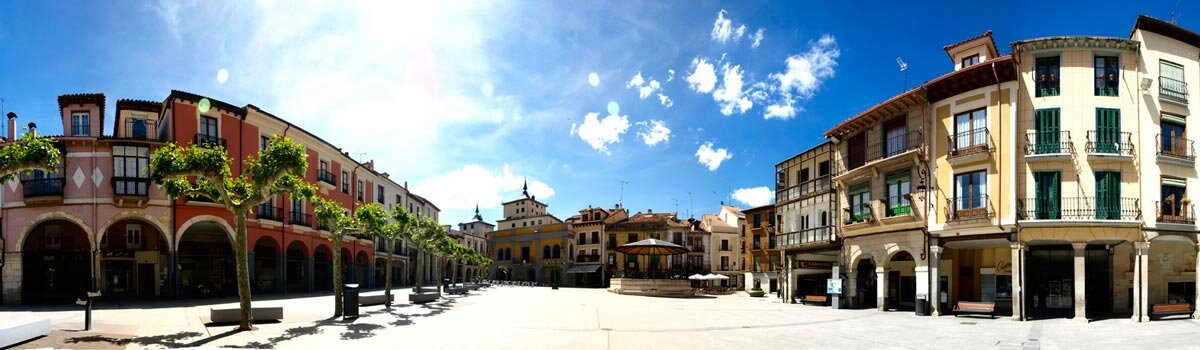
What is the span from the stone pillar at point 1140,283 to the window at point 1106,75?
606 cm

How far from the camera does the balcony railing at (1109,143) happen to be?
22.9 m

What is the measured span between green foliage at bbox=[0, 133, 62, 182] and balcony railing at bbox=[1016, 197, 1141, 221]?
1291 inches

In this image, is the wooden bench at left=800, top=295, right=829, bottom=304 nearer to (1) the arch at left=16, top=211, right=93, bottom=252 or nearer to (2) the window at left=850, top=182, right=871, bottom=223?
(2) the window at left=850, top=182, right=871, bottom=223

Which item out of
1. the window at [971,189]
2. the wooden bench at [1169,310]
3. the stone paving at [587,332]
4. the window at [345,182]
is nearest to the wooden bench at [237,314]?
the stone paving at [587,332]

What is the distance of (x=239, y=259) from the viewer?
1755 centimetres

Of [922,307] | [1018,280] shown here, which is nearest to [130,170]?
[922,307]

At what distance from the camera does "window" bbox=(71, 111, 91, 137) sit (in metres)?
30.5

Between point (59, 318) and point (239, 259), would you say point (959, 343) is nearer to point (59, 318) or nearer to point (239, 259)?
point (239, 259)

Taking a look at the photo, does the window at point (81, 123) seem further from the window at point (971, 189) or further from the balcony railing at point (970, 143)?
the window at point (971, 189)

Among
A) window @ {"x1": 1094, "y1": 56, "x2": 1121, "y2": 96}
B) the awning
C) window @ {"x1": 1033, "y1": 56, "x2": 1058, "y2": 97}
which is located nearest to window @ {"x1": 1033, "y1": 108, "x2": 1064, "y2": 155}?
window @ {"x1": 1033, "y1": 56, "x2": 1058, "y2": 97}

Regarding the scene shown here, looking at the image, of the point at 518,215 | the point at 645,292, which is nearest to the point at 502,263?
the point at 518,215

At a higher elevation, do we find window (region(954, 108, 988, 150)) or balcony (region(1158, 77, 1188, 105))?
balcony (region(1158, 77, 1188, 105))

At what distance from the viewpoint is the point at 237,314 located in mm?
17750

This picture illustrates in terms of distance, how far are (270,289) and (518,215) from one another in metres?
55.4
